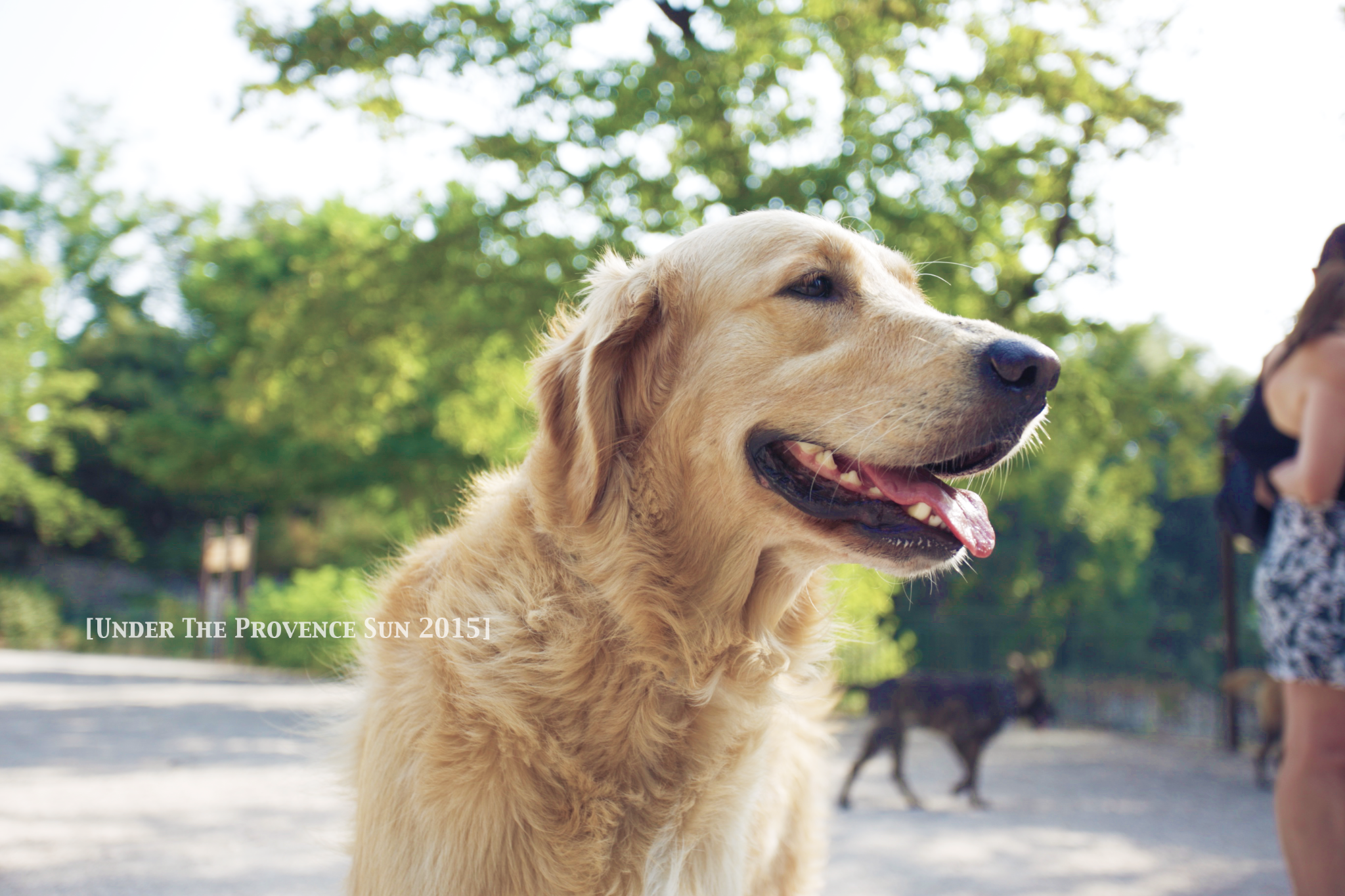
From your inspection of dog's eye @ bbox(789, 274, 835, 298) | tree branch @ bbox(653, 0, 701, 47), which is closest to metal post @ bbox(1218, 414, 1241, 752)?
tree branch @ bbox(653, 0, 701, 47)

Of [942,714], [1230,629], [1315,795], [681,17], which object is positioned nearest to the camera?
[1315,795]

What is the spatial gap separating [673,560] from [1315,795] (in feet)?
6.48

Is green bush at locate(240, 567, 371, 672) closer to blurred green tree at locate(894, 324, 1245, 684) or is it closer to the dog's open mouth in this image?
blurred green tree at locate(894, 324, 1245, 684)

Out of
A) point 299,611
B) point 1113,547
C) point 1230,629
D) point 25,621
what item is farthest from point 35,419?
point 1113,547

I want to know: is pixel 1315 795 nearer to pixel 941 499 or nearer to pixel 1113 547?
pixel 941 499

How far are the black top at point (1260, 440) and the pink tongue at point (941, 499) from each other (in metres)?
1.27

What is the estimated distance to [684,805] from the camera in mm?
1925

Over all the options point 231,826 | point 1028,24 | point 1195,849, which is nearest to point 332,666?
point 231,826

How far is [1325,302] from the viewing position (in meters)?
2.50

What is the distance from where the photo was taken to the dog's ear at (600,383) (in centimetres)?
204

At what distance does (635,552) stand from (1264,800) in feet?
29.2

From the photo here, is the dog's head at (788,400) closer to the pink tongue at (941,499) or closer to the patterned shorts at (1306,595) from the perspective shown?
the pink tongue at (941,499)

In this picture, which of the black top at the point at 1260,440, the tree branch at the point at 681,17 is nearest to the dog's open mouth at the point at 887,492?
the black top at the point at 1260,440

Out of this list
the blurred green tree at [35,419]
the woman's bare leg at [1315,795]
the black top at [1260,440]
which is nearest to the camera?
the woman's bare leg at [1315,795]
